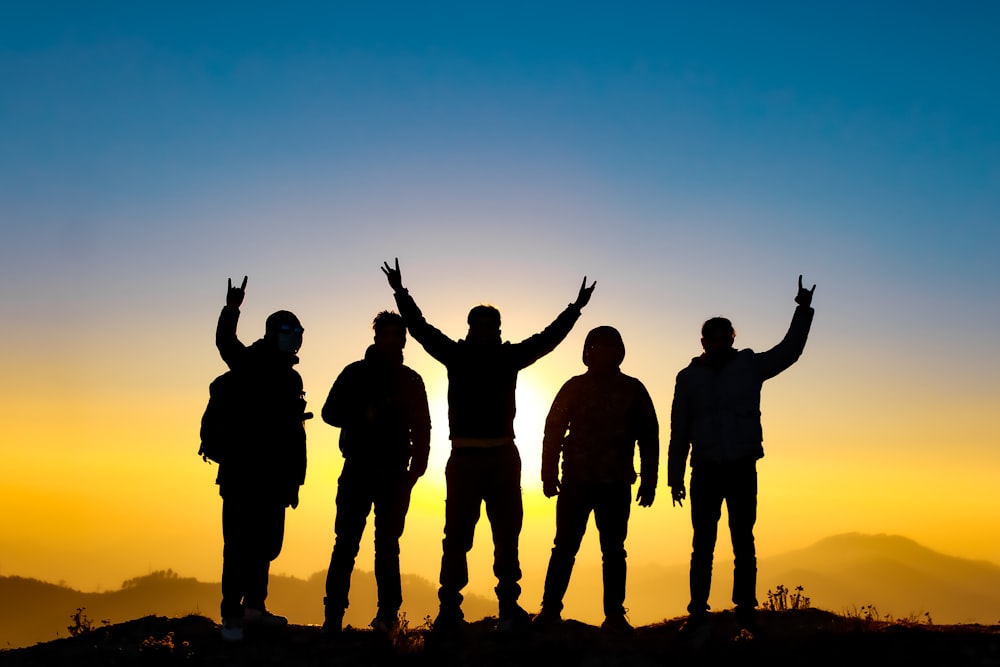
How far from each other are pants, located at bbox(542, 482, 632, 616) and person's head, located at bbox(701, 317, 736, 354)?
179cm

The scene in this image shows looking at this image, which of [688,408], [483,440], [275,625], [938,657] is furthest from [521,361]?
[938,657]

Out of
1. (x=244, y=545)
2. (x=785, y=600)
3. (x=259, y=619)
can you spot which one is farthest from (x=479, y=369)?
(x=785, y=600)

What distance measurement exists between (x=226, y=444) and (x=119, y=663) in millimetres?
2429

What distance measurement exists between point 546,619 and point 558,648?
3.61 ft

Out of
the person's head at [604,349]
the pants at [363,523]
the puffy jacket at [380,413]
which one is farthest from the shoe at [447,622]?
the person's head at [604,349]

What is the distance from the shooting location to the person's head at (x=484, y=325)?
29.0 ft

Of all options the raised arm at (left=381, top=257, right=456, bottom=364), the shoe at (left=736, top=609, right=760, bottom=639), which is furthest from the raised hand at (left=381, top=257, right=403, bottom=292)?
the shoe at (left=736, top=609, right=760, bottom=639)

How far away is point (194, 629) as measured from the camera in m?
9.13

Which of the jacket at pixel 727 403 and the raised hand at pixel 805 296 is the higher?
the raised hand at pixel 805 296

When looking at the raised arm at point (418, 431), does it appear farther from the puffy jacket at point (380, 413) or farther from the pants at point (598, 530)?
the pants at point (598, 530)

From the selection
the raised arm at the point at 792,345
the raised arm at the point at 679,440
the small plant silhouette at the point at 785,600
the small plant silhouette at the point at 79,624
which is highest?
the raised arm at the point at 792,345

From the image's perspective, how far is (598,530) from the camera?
358 inches

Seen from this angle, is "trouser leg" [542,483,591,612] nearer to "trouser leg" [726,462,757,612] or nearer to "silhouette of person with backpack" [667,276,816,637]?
"silhouette of person with backpack" [667,276,816,637]

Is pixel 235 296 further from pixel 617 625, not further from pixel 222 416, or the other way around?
pixel 617 625
